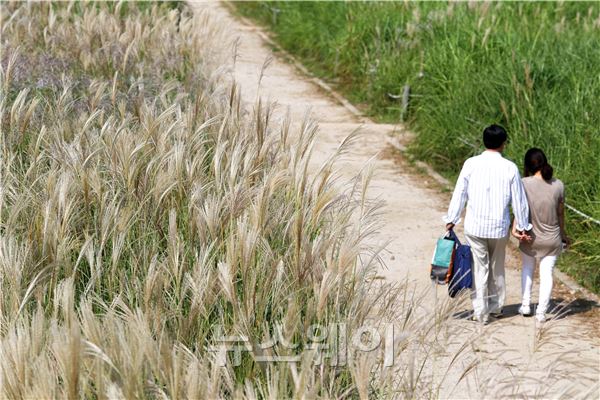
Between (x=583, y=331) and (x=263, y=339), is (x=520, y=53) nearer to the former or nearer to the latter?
(x=583, y=331)

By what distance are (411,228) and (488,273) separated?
1943 mm

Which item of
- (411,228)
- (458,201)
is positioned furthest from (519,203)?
(411,228)

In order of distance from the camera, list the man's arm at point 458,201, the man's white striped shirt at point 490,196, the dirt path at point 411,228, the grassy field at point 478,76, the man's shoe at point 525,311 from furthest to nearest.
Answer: the grassy field at point 478,76 < the man's shoe at point 525,311 < the man's arm at point 458,201 < the man's white striped shirt at point 490,196 < the dirt path at point 411,228

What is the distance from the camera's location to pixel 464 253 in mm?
6973

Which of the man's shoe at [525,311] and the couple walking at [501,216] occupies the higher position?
the couple walking at [501,216]

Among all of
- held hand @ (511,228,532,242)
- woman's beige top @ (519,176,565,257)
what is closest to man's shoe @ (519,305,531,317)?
woman's beige top @ (519,176,565,257)

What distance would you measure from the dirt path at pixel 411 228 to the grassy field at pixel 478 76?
0.46 meters

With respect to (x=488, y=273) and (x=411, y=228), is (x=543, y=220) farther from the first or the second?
(x=411, y=228)

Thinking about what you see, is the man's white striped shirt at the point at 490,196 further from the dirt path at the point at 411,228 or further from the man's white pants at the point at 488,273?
the dirt path at the point at 411,228

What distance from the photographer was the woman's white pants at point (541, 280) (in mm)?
7129

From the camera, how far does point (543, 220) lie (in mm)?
7203

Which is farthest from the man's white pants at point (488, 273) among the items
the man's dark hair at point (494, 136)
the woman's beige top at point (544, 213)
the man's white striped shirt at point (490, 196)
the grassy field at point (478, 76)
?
the grassy field at point (478, 76)

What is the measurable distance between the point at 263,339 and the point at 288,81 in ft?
39.4

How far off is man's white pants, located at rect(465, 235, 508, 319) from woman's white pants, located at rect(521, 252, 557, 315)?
0.51 ft
